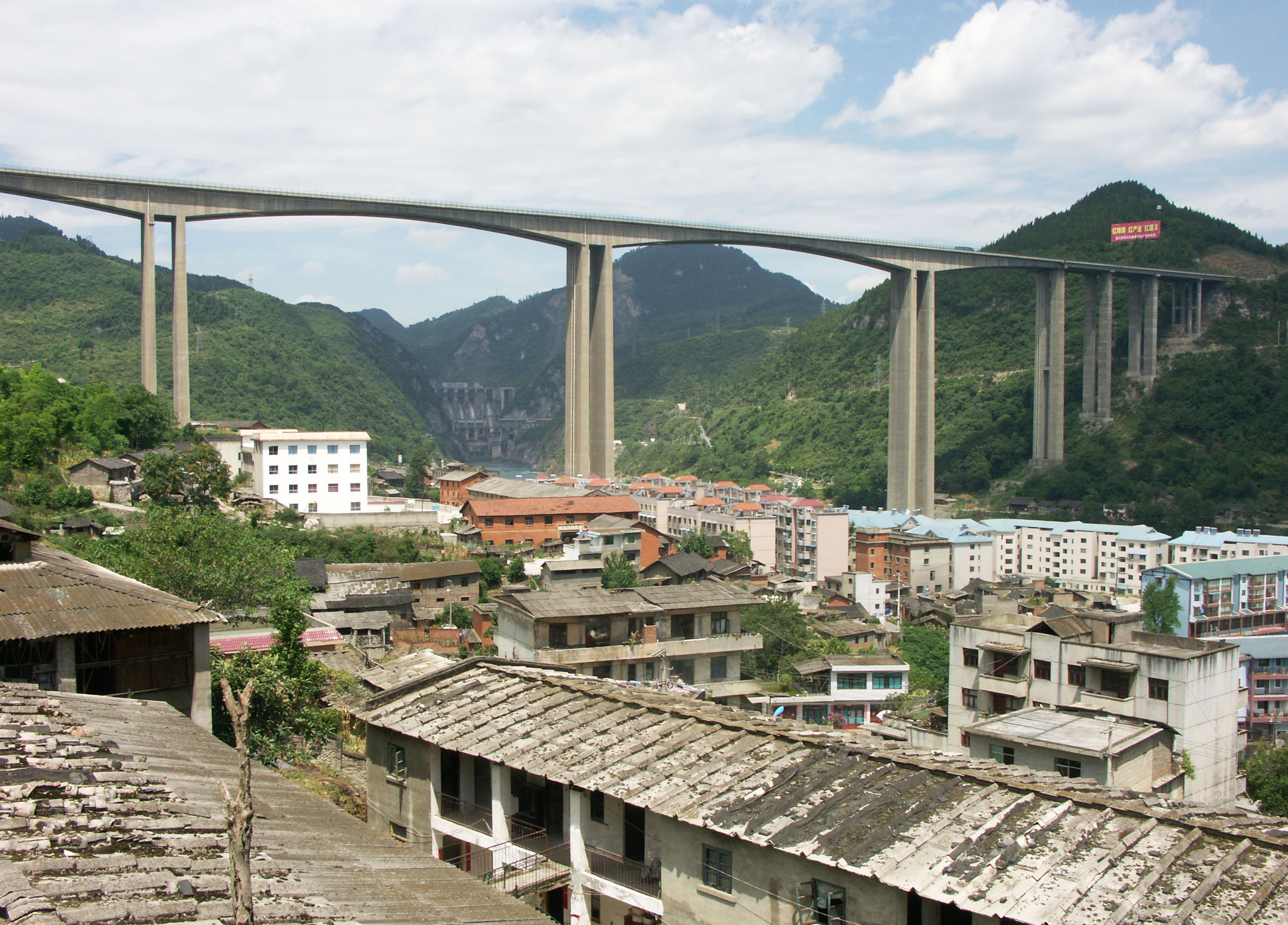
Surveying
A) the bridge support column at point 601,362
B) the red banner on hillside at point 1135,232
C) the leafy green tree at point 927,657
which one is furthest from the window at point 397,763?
the red banner on hillside at point 1135,232

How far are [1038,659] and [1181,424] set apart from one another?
40.2 m

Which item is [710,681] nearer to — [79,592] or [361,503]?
[79,592]

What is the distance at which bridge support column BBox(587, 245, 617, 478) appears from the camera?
37594mm

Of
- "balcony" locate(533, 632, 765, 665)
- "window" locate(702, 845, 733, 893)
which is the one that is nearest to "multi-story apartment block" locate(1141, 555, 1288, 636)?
"balcony" locate(533, 632, 765, 665)

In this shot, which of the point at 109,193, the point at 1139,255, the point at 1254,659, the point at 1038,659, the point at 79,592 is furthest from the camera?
→ the point at 1139,255

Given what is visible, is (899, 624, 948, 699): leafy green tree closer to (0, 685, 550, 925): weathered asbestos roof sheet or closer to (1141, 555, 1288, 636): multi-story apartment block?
(1141, 555, 1288, 636): multi-story apartment block

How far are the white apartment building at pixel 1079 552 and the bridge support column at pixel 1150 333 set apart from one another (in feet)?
48.2

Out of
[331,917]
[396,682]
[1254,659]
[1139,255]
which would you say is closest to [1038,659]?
[396,682]

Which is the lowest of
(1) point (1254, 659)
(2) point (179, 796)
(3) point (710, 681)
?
(1) point (1254, 659)

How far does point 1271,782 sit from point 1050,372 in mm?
36765

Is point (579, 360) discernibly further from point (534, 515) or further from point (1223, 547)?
point (1223, 547)

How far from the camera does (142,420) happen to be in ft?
81.9

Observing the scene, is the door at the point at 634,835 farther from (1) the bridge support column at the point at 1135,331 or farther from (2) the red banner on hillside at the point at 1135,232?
(2) the red banner on hillside at the point at 1135,232

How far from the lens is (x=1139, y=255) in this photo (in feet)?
187
